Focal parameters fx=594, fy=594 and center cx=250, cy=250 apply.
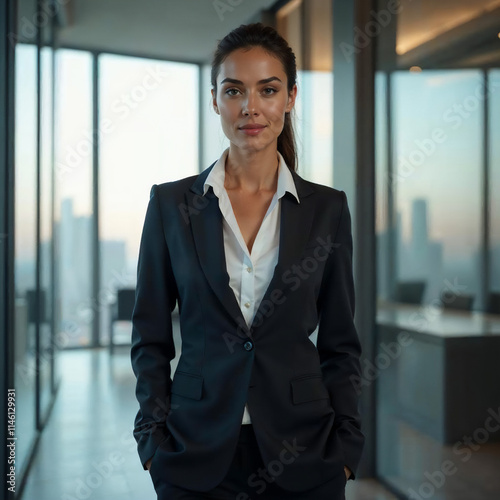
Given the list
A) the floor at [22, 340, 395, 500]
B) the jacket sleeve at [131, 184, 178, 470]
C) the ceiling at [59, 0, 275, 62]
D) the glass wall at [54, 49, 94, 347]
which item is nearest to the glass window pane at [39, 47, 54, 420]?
the floor at [22, 340, 395, 500]

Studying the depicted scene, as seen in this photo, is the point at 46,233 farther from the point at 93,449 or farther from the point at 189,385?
the point at 189,385

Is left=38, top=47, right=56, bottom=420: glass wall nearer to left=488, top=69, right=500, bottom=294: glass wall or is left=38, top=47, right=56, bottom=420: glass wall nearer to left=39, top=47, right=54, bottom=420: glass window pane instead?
left=39, top=47, right=54, bottom=420: glass window pane

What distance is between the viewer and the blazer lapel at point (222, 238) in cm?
131

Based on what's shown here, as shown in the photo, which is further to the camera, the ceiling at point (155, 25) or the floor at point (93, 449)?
the ceiling at point (155, 25)

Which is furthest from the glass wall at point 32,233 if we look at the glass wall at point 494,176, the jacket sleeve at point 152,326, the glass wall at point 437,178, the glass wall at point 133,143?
Answer: the glass wall at point 494,176

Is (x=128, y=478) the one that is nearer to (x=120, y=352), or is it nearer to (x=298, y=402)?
(x=298, y=402)

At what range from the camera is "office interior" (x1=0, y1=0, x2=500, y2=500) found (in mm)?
2439

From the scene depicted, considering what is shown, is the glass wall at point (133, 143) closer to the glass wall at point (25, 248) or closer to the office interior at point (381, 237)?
the office interior at point (381, 237)

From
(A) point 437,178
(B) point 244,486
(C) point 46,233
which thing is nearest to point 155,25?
(C) point 46,233

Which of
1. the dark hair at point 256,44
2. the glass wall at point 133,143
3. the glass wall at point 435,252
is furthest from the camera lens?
the glass wall at point 133,143

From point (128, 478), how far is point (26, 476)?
23.4 inches

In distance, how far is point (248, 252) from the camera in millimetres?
1359

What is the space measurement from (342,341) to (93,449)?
299 cm

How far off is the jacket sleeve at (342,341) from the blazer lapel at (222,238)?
11cm
